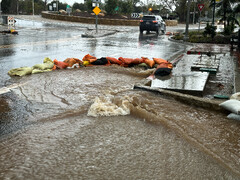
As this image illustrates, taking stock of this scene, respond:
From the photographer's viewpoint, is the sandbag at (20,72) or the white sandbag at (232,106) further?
the sandbag at (20,72)

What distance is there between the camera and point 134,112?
5.11 meters

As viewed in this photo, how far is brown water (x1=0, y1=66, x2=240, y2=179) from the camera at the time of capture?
3.28 m

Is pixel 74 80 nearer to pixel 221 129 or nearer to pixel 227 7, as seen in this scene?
pixel 221 129

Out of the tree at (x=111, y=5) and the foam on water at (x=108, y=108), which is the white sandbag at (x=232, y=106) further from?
the tree at (x=111, y=5)

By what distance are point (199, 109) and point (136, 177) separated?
2.56 metres

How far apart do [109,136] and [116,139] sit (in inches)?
5.2

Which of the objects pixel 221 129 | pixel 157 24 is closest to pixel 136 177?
pixel 221 129

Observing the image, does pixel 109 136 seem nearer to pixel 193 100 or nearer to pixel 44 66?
pixel 193 100

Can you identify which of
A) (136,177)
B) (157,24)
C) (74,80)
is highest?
(157,24)

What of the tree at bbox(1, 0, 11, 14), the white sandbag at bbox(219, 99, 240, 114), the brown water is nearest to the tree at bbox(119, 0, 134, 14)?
the tree at bbox(1, 0, 11, 14)

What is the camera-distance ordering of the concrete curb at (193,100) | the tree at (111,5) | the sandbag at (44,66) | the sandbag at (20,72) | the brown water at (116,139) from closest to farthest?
the brown water at (116,139) < the concrete curb at (193,100) < the sandbag at (20,72) < the sandbag at (44,66) < the tree at (111,5)

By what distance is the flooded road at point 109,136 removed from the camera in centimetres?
329

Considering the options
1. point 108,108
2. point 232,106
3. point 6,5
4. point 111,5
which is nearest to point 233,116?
point 232,106

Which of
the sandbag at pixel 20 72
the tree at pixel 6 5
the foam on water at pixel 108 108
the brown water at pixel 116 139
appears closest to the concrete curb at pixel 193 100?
the brown water at pixel 116 139
